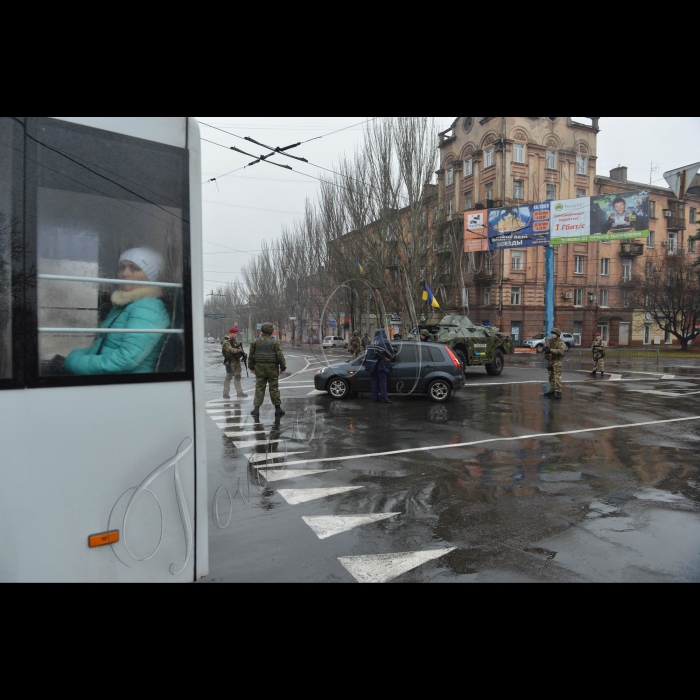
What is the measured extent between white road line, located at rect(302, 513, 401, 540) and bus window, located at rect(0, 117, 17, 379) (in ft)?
10.9

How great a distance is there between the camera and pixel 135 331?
2.93m

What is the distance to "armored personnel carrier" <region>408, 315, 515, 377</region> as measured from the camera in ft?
70.2

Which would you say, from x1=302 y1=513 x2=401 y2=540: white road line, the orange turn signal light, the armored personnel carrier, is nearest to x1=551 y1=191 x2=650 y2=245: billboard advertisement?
the armored personnel carrier

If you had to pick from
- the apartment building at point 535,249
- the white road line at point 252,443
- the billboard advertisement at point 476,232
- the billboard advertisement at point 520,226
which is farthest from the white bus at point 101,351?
the apartment building at point 535,249

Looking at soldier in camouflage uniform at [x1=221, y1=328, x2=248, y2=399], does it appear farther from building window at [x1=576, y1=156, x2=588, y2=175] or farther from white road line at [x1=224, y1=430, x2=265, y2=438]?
building window at [x1=576, y1=156, x2=588, y2=175]

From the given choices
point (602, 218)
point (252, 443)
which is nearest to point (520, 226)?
point (602, 218)

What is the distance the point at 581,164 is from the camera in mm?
46312

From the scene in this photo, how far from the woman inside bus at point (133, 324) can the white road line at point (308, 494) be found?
140 inches

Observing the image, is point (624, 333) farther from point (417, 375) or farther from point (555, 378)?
point (417, 375)

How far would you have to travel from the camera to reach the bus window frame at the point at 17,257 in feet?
8.38

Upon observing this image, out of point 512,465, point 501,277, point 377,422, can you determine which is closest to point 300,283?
point 501,277

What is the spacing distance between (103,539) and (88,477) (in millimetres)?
349

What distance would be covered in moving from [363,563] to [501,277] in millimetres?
42340
